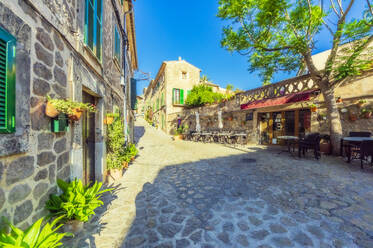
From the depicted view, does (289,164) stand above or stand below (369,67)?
below

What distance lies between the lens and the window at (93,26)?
9.66 ft

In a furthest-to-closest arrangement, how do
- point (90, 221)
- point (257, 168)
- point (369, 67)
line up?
point (369, 67)
point (257, 168)
point (90, 221)

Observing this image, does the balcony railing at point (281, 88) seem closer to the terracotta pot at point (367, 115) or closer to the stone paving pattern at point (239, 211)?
the terracotta pot at point (367, 115)

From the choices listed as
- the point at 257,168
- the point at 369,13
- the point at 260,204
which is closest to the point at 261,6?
the point at 369,13

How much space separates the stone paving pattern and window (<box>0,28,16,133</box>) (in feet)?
5.73

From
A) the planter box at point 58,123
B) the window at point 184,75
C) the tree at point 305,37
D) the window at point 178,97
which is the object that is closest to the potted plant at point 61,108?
the planter box at point 58,123

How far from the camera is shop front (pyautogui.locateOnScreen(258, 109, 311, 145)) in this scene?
26.9 feet

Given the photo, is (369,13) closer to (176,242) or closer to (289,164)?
(289,164)

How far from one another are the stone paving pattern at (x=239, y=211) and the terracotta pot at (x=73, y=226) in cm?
11

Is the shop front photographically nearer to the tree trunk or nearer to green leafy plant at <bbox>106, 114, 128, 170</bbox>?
the tree trunk

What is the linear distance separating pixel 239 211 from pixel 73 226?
260cm

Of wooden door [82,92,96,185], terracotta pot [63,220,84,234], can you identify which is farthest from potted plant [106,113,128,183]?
terracotta pot [63,220,84,234]

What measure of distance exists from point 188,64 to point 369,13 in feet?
51.9

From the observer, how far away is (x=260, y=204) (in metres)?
2.84
